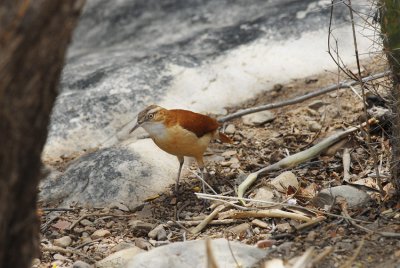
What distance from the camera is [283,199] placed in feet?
20.1

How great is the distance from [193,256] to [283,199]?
4.49 ft

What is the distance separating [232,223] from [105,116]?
Result: 2.77m

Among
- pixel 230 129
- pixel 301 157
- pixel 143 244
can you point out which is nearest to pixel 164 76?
pixel 230 129

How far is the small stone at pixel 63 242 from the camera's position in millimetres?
6019

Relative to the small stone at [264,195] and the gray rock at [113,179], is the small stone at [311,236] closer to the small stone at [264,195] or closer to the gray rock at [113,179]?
the small stone at [264,195]

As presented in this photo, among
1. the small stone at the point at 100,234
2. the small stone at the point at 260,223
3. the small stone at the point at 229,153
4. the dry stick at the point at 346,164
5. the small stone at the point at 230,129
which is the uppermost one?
the small stone at the point at 260,223

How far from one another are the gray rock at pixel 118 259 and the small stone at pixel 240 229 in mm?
763

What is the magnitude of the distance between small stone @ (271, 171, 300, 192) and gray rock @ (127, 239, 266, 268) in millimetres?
1201

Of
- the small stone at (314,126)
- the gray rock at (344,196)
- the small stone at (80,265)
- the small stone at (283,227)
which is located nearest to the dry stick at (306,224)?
the small stone at (283,227)

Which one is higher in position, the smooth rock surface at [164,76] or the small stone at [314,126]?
the smooth rock surface at [164,76]

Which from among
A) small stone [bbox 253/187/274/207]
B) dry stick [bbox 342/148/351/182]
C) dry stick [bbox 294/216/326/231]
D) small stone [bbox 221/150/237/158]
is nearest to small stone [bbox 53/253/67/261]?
small stone [bbox 253/187/274/207]

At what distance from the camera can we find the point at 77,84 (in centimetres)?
870

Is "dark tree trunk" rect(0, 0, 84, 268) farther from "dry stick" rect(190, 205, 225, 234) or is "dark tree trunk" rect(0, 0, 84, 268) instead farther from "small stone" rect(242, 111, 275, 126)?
"small stone" rect(242, 111, 275, 126)

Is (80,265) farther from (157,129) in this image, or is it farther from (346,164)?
(346,164)
